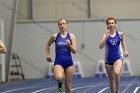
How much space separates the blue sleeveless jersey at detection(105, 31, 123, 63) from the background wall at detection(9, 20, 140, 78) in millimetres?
11745

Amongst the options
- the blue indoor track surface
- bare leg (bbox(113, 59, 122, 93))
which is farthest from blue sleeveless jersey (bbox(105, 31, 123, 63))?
the blue indoor track surface

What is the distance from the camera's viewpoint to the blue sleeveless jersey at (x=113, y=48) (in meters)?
8.95

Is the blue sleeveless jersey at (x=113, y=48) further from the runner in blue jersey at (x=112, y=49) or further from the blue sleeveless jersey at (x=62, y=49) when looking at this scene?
the blue sleeveless jersey at (x=62, y=49)

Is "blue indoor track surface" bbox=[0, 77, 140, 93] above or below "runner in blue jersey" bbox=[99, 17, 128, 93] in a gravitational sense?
below

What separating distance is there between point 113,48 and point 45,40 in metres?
12.2

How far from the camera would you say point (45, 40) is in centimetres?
2097

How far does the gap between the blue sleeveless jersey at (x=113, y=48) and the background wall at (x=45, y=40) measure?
38.5 ft

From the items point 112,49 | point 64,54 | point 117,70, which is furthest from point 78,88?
point 64,54

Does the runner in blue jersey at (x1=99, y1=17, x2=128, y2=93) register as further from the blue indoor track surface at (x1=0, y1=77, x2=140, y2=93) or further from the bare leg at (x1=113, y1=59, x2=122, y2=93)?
the blue indoor track surface at (x1=0, y1=77, x2=140, y2=93)

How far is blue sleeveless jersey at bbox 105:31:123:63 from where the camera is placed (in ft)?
29.3

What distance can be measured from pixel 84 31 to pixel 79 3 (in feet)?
5.02

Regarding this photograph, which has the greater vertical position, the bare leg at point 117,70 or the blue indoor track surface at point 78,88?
the bare leg at point 117,70

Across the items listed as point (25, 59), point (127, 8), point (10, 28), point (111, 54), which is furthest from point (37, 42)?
point (111, 54)

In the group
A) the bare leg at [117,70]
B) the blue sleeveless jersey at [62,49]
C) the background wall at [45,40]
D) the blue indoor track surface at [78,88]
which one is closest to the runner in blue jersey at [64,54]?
the blue sleeveless jersey at [62,49]
